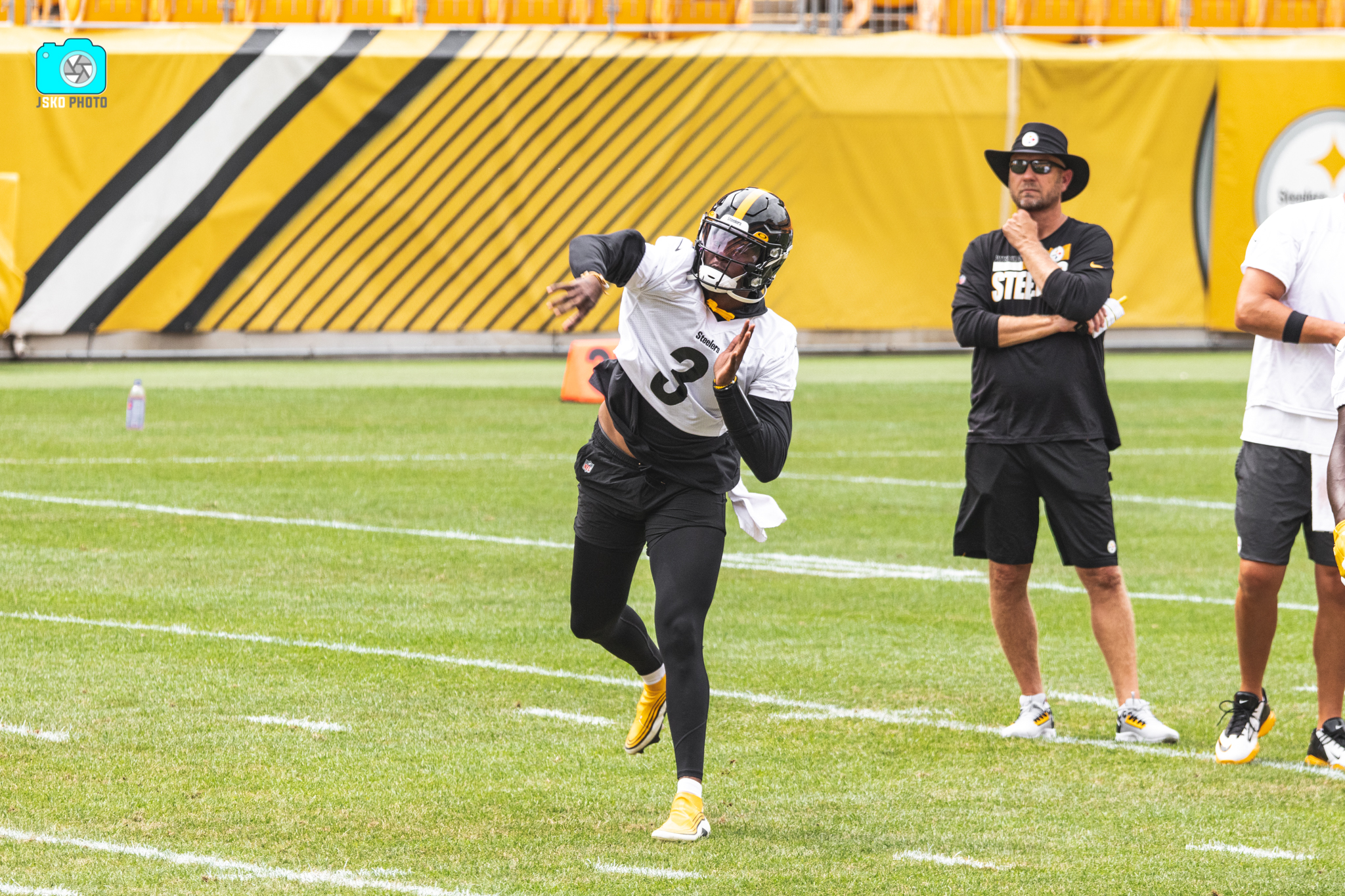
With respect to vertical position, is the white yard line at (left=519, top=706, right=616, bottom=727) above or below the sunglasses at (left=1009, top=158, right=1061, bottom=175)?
below

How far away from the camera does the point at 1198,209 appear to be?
25.5 m

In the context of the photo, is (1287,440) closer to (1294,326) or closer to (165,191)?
(1294,326)

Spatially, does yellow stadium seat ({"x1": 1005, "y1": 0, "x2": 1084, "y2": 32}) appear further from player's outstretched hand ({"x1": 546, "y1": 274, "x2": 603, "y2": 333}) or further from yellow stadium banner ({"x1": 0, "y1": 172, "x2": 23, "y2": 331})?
player's outstretched hand ({"x1": 546, "y1": 274, "x2": 603, "y2": 333})

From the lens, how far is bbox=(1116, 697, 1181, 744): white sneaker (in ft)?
22.9

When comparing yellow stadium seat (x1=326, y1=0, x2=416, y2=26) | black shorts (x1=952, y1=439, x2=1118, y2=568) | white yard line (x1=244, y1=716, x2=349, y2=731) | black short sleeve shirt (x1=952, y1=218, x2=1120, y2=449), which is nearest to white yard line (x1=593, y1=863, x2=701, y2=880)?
white yard line (x1=244, y1=716, x2=349, y2=731)

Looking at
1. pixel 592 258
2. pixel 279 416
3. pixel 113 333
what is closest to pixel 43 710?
pixel 592 258

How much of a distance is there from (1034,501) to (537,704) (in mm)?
2183

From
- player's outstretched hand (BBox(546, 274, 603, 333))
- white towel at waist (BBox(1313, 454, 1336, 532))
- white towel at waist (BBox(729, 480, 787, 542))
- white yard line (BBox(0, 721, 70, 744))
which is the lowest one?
white yard line (BBox(0, 721, 70, 744))

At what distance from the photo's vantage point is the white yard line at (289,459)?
14.6 meters

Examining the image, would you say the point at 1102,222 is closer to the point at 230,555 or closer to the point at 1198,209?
the point at 1198,209

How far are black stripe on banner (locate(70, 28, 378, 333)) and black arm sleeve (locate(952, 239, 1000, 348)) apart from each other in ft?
58.5

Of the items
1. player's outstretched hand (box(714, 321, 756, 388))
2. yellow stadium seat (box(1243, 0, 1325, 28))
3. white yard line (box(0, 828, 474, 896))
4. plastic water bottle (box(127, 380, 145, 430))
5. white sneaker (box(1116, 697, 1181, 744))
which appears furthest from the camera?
yellow stadium seat (box(1243, 0, 1325, 28))

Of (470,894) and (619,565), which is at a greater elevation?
(619,565)

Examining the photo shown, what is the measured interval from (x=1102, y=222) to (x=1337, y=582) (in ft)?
62.7
